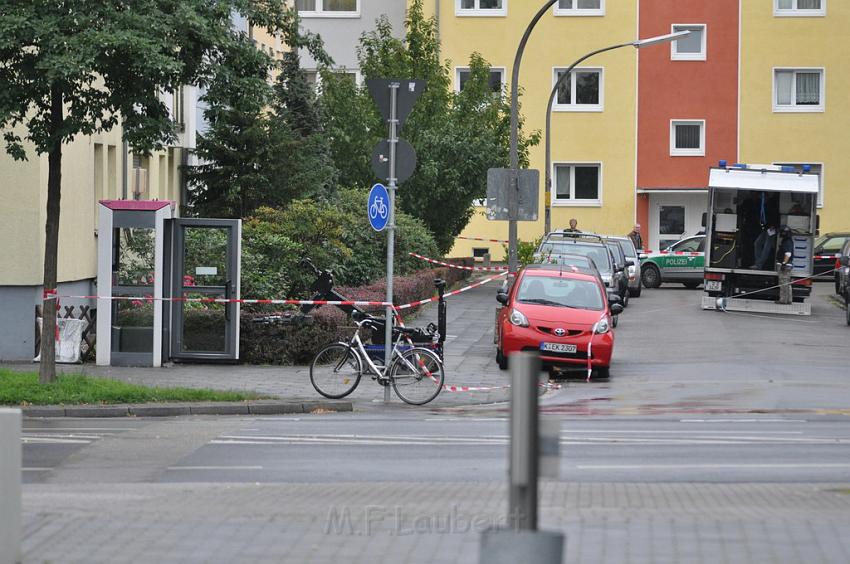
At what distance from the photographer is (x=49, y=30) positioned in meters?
16.4

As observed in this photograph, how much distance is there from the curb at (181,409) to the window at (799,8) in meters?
41.7

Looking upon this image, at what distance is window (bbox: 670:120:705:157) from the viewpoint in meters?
55.5

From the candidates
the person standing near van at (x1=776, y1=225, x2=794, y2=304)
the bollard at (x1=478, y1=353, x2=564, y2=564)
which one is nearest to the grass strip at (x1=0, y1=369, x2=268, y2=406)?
the bollard at (x1=478, y1=353, x2=564, y2=564)

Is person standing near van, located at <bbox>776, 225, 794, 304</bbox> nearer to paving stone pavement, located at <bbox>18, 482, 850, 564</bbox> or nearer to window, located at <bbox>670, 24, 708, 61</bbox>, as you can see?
window, located at <bbox>670, 24, 708, 61</bbox>

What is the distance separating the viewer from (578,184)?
5556 cm

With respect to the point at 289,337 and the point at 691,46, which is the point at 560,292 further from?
the point at 691,46

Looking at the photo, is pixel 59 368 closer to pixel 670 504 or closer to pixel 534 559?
pixel 670 504

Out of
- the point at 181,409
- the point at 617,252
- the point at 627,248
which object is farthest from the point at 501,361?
the point at 627,248

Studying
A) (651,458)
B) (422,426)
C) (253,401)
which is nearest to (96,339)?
(253,401)

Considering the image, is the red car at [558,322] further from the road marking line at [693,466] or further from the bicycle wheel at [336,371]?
the road marking line at [693,466]

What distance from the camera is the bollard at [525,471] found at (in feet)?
17.2

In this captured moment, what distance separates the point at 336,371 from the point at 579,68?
39086 millimetres

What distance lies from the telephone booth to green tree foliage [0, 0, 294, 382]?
3720 millimetres

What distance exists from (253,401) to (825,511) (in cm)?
928
